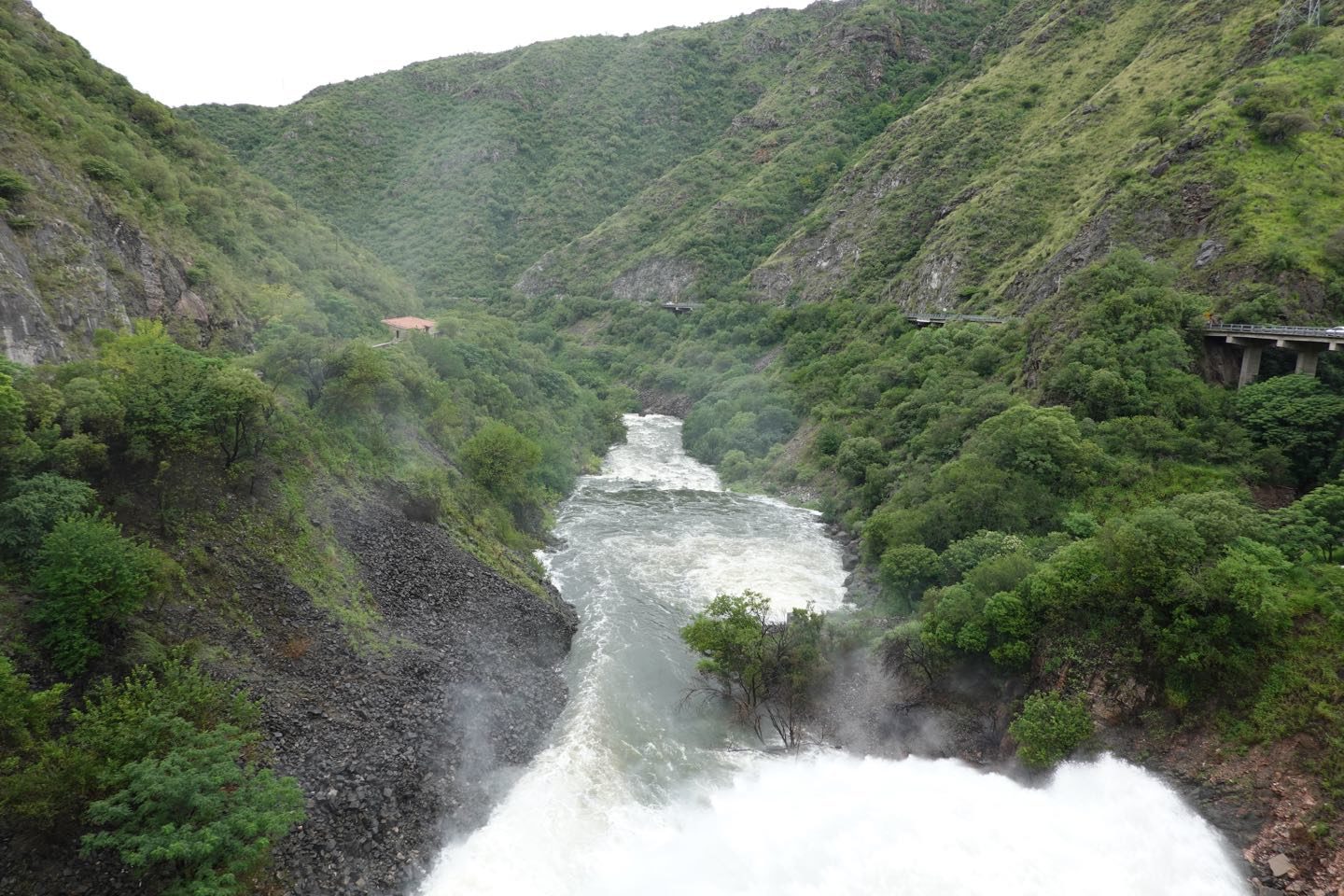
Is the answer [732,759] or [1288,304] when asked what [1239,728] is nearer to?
[732,759]

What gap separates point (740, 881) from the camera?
66.8 feet

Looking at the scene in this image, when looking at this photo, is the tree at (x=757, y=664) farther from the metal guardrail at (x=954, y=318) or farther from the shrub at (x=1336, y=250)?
the metal guardrail at (x=954, y=318)

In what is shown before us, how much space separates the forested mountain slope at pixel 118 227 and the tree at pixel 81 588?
43.8ft

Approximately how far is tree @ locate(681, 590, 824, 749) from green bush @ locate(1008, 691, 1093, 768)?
791cm

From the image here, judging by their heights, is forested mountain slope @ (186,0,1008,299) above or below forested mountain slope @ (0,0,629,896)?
above

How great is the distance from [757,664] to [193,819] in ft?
62.4

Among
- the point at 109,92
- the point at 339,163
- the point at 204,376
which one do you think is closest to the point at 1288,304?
the point at 204,376

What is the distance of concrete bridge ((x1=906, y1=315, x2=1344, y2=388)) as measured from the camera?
36906 millimetres

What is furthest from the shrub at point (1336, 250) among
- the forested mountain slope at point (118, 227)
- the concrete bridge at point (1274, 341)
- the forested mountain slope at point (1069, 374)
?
the forested mountain slope at point (118, 227)

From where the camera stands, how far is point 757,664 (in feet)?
94.9

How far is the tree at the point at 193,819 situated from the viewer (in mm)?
15148

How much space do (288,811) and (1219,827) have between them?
24502mm

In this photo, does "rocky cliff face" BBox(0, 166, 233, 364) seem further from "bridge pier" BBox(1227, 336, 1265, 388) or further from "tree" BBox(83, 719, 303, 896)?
"bridge pier" BBox(1227, 336, 1265, 388)

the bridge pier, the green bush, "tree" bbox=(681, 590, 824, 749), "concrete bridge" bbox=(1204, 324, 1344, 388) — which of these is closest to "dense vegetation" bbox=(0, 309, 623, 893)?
"tree" bbox=(681, 590, 824, 749)
